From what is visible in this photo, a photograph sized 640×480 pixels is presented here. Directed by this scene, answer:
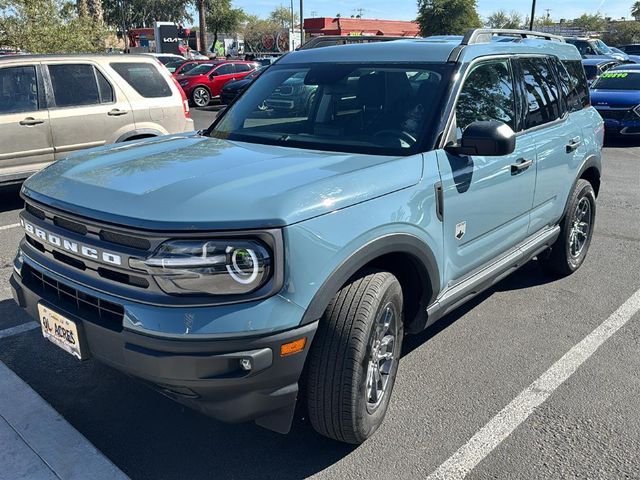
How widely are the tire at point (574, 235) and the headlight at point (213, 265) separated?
339 centimetres

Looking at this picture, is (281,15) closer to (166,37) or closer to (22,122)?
(166,37)

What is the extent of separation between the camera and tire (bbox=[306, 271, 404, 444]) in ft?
8.60

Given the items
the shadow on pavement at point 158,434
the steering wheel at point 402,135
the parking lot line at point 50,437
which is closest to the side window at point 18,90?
the shadow on pavement at point 158,434

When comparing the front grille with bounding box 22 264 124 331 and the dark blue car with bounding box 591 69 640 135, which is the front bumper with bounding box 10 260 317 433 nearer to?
the front grille with bounding box 22 264 124 331

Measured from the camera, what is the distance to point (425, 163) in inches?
123

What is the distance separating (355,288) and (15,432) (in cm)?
180

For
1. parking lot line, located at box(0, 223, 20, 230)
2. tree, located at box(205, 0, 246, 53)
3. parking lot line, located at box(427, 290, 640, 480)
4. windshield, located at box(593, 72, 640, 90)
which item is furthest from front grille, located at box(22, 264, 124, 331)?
tree, located at box(205, 0, 246, 53)

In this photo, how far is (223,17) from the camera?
61406 millimetres

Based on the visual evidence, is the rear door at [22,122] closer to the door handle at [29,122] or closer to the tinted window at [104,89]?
the door handle at [29,122]

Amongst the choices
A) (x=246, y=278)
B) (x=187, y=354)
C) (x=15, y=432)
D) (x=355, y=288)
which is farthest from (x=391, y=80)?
(x=15, y=432)

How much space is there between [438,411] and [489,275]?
3.16ft

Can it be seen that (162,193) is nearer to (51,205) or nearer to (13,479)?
(51,205)

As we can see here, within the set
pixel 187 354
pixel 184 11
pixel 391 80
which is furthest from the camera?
pixel 184 11

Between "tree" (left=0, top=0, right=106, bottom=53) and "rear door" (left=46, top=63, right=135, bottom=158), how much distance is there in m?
9.76
